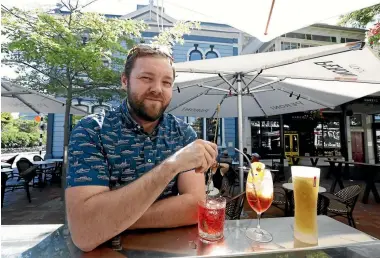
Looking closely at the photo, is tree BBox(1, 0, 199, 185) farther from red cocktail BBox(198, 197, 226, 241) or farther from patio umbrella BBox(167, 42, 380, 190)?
red cocktail BBox(198, 197, 226, 241)

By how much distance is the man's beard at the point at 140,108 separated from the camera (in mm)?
1362

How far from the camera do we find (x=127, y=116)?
1.45m

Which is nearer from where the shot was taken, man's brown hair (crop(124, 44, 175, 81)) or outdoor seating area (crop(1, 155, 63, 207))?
man's brown hair (crop(124, 44, 175, 81))

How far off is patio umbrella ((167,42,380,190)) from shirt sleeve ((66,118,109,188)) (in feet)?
6.83

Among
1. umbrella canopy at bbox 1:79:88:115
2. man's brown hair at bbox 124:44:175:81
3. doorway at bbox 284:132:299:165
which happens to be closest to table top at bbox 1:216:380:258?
man's brown hair at bbox 124:44:175:81

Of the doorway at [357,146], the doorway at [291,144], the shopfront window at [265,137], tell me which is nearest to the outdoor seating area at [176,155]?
the shopfront window at [265,137]

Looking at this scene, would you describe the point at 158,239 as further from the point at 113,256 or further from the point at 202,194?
the point at 202,194

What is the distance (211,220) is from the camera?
3.51 ft

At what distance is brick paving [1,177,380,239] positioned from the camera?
4.56 metres

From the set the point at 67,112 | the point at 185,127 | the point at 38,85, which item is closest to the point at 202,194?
the point at 185,127

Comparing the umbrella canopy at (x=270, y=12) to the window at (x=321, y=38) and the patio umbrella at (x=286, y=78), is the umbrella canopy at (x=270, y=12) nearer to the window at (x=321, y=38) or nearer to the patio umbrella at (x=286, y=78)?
the patio umbrella at (x=286, y=78)

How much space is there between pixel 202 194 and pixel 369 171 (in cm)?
687

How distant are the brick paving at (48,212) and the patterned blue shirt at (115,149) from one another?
345 centimetres

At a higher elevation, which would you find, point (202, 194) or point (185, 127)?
point (185, 127)
